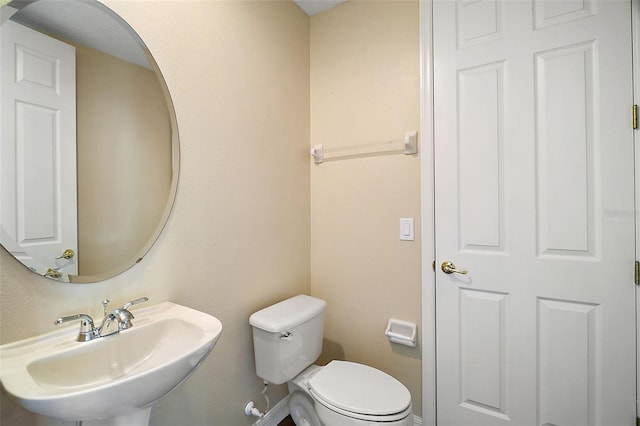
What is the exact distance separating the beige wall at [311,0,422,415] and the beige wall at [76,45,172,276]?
101 centimetres

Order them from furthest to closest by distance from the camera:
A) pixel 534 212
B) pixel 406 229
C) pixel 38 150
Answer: pixel 406 229
pixel 534 212
pixel 38 150

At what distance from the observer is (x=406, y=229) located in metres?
1.60

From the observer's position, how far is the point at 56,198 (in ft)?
2.94

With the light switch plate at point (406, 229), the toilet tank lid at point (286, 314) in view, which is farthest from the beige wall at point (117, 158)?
the light switch plate at point (406, 229)

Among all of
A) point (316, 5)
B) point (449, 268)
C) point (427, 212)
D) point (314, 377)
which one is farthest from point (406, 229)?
point (316, 5)

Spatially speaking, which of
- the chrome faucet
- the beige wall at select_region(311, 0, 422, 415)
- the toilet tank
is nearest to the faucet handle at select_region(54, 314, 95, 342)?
the chrome faucet

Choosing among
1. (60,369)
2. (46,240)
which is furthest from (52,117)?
(60,369)

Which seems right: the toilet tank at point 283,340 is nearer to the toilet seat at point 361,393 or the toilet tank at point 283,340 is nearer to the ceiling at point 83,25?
the toilet seat at point 361,393

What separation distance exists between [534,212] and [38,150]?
6.16 feet

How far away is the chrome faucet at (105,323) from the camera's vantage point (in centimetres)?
85

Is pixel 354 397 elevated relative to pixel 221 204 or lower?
lower

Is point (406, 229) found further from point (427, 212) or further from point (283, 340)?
point (283, 340)

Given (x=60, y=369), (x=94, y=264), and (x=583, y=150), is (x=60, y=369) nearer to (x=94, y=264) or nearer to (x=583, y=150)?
(x=94, y=264)

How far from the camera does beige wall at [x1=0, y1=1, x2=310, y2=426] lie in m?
0.99
